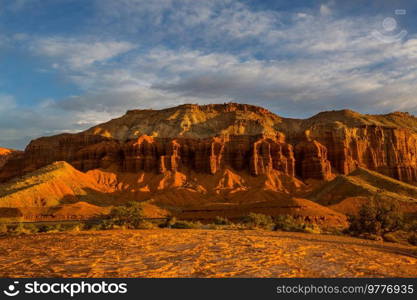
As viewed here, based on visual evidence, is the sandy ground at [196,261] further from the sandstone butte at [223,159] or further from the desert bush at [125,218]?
the sandstone butte at [223,159]

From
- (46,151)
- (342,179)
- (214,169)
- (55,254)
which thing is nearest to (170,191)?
(214,169)

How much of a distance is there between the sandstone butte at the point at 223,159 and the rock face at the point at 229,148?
24 cm

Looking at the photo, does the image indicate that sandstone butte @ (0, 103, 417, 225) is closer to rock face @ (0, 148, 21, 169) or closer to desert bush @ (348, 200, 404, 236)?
rock face @ (0, 148, 21, 169)

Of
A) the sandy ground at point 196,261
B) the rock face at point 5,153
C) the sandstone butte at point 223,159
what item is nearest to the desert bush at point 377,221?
the sandy ground at point 196,261

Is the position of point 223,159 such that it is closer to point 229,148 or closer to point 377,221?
point 229,148

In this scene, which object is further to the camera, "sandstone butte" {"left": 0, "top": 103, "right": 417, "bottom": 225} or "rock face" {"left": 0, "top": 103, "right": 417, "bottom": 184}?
"rock face" {"left": 0, "top": 103, "right": 417, "bottom": 184}

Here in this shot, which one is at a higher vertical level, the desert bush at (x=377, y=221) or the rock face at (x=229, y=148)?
the rock face at (x=229, y=148)

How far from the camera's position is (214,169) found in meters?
83.6

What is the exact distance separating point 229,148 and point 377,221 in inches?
2549

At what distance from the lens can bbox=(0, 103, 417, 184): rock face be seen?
276 feet

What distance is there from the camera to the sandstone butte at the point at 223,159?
245ft

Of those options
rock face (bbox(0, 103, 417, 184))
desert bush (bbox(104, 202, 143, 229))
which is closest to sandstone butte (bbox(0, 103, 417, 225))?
rock face (bbox(0, 103, 417, 184))

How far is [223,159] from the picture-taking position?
86.9 metres

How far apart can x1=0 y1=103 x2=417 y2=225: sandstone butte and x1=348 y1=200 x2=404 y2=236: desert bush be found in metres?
30.6
